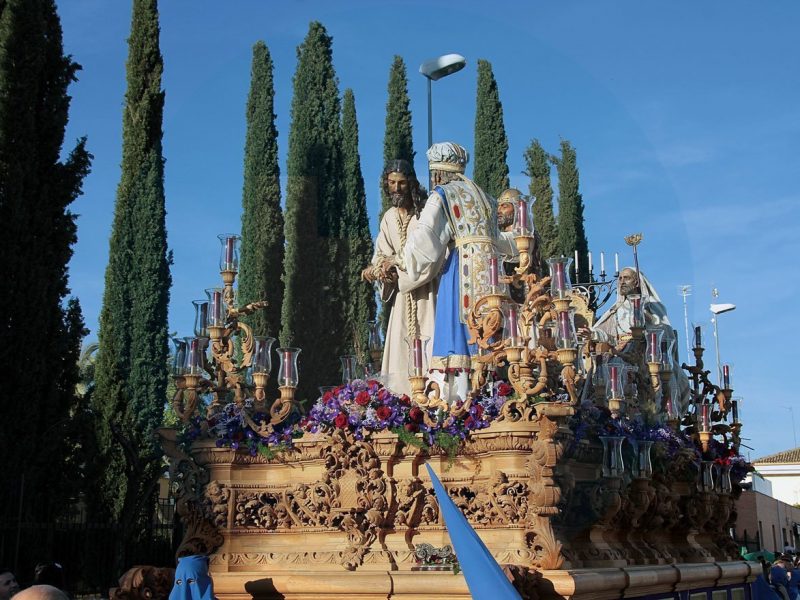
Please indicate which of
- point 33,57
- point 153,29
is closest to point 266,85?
point 153,29

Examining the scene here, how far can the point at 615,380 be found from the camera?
9805 mm

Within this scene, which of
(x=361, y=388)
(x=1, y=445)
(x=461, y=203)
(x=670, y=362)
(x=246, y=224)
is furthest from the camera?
(x=246, y=224)

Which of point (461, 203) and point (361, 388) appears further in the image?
point (461, 203)

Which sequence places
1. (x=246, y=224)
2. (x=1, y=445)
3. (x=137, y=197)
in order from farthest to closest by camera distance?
(x=246, y=224)
(x=137, y=197)
(x=1, y=445)

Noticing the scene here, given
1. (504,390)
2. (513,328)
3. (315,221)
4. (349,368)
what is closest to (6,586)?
(504,390)

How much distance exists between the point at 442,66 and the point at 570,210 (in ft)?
52.5

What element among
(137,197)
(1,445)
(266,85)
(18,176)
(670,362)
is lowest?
(1,445)

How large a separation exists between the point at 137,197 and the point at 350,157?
7.15 m

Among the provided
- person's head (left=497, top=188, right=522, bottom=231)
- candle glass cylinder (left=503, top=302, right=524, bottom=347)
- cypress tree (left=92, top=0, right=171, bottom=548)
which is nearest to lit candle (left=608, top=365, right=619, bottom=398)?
candle glass cylinder (left=503, top=302, right=524, bottom=347)

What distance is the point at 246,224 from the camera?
81.6 ft

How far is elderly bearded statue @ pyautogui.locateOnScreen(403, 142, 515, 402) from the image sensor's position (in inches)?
380

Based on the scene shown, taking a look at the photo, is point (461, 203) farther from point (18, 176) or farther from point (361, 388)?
point (18, 176)

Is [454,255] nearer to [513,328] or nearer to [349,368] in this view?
[349,368]

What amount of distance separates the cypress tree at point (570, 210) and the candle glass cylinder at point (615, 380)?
58.9 ft
